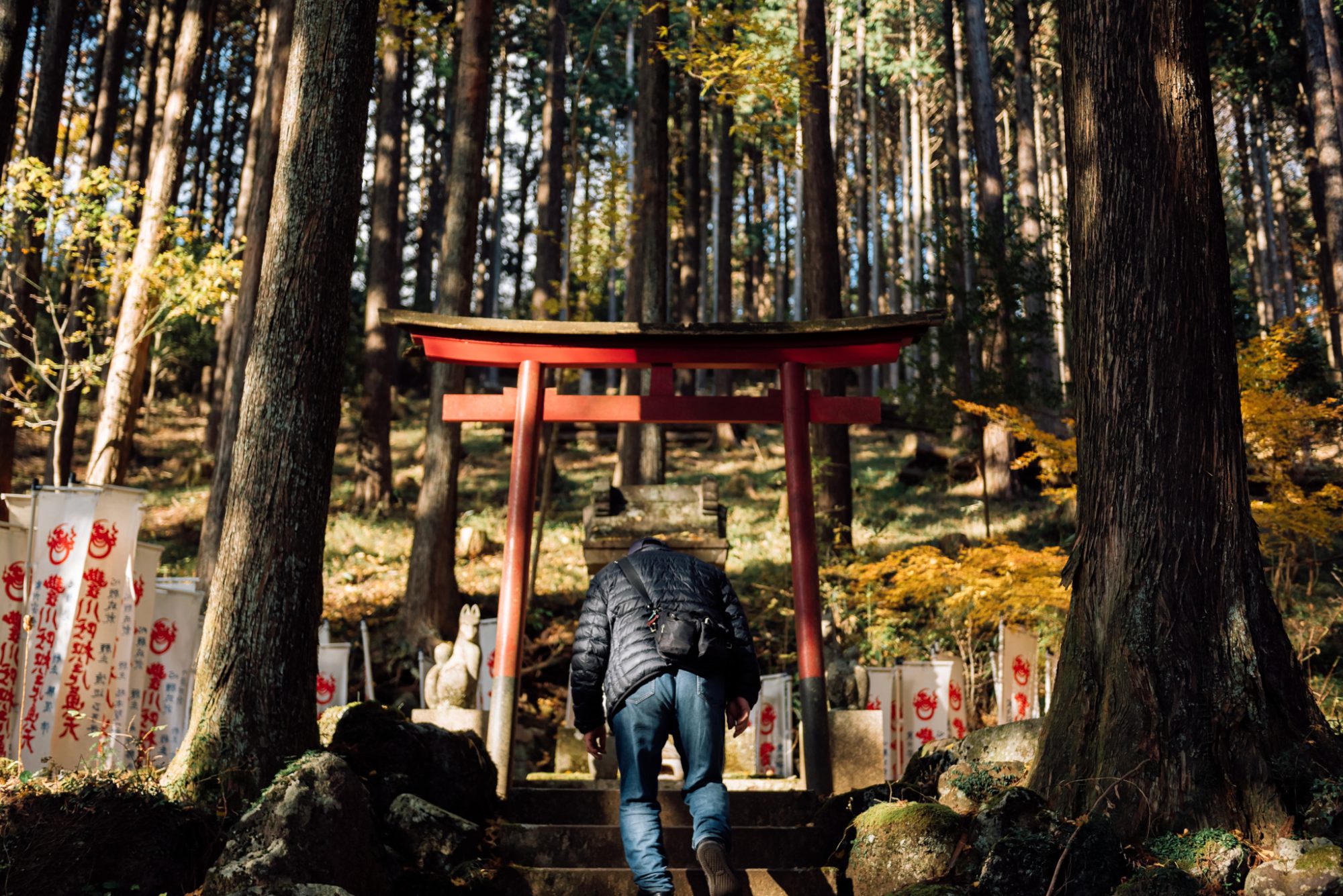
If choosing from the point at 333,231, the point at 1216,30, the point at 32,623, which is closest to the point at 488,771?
the point at 32,623

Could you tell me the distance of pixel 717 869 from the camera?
4.30m

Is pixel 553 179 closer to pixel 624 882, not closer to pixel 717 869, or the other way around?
pixel 624 882

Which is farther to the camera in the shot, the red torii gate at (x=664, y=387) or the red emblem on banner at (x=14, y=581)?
the red torii gate at (x=664, y=387)

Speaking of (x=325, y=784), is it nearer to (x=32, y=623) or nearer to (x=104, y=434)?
(x=32, y=623)

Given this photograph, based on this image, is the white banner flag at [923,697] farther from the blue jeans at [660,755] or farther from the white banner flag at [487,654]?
the blue jeans at [660,755]

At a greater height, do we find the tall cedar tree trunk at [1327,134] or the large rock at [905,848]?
the tall cedar tree trunk at [1327,134]

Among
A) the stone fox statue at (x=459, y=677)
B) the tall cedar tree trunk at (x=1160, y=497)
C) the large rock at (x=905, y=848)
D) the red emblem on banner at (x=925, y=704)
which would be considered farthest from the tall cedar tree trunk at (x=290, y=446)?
the red emblem on banner at (x=925, y=704)

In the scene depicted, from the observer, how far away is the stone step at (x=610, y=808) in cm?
670

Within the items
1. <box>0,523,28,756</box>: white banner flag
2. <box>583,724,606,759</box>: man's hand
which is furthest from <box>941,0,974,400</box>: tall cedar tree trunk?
<box>0,523,28,756</box>: white banner flag

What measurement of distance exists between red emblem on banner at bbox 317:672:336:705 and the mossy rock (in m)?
7.77

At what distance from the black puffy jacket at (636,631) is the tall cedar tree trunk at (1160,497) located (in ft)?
6.21

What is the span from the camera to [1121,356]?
18.5 feet

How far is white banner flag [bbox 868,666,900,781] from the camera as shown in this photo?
9633 mm

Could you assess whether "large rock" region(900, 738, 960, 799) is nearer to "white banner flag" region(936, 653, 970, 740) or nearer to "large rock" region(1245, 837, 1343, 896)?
"large rock" region(1245, 837, 1343, 896)
